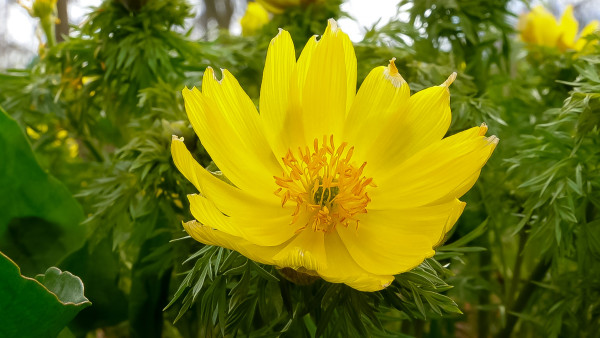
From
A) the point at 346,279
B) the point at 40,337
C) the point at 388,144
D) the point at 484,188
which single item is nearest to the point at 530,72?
the point at 484,188

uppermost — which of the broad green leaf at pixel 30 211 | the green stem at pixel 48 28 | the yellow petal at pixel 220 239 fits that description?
the yellow petal at pixel 220 239

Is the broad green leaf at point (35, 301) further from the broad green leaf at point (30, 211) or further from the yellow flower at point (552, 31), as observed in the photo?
the yellow flower at point (552, 31)

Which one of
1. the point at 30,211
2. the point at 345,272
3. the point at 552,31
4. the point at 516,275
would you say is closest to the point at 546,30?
the point at 552,31

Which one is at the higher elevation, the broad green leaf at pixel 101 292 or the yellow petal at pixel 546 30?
the yellow petal at pixel 546 30

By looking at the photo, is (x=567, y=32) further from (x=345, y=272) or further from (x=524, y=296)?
(x=345, y=272)

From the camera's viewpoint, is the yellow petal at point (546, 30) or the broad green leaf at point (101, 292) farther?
the yellow petal at point (546, 30)


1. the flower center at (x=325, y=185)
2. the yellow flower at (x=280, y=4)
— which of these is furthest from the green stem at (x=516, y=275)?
the yellow flower at (x=280, y=4)
